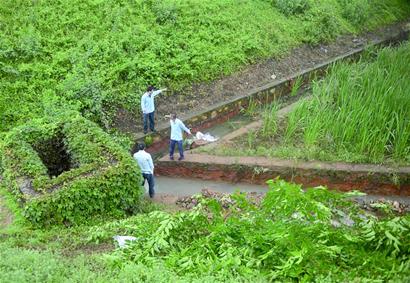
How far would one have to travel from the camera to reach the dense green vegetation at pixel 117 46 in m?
10.2

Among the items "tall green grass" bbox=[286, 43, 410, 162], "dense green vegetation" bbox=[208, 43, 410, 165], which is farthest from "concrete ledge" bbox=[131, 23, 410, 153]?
"tall green grass" bbox=[286, 43, 410, 162]

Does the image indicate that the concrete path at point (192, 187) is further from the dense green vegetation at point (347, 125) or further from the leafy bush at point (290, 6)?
the leafy bush at point (290, 6)

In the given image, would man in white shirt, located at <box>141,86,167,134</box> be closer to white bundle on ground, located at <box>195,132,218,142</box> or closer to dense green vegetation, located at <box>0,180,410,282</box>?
white bundle on ground, located at <box>195,132,218,142</box>

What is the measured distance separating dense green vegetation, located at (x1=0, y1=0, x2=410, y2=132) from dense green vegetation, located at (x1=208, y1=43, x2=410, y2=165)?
2.49m

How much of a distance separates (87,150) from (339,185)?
4.33 m

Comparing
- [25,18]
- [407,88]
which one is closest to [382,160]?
[407,88]

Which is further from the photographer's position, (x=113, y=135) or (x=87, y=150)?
(x=113, y=135)

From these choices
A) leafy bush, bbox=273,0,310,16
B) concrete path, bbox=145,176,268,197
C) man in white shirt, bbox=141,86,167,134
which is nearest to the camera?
concrete path, bbox=145,176,268,197

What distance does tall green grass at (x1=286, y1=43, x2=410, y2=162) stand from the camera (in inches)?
363

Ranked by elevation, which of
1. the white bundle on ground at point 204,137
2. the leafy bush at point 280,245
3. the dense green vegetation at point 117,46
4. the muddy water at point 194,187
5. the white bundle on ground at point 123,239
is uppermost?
the dense green vegetation at point 117,46

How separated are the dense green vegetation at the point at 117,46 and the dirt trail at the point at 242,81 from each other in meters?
0.21

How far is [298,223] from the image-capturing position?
18.6ft

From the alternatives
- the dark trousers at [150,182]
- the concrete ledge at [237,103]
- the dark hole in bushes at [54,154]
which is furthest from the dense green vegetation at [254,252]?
the concrete ledge at [237,103]

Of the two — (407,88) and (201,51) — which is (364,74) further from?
(201,51)
